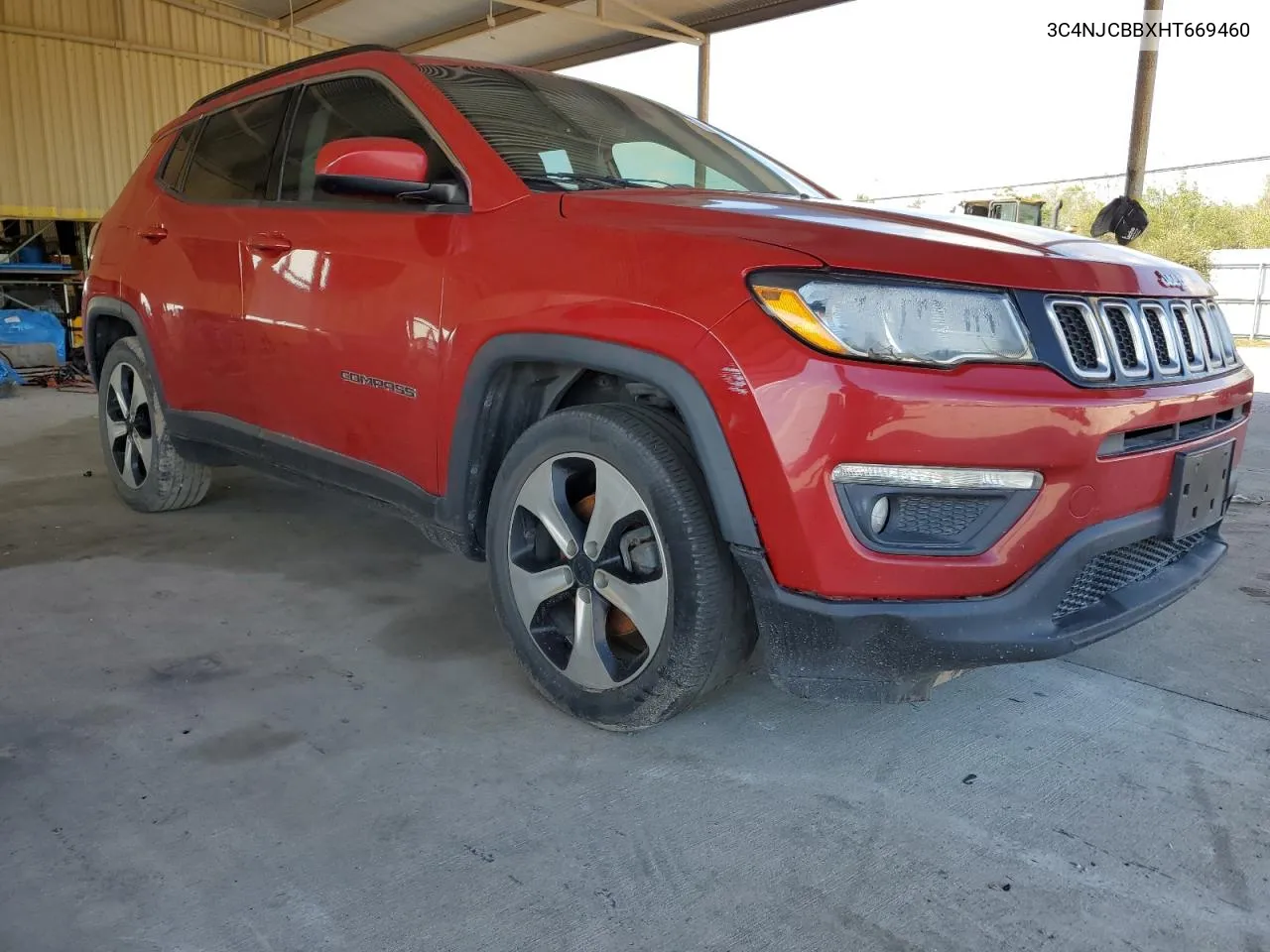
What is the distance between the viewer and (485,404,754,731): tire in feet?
6.40

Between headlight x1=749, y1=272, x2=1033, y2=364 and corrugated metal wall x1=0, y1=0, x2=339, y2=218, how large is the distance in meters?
14.3

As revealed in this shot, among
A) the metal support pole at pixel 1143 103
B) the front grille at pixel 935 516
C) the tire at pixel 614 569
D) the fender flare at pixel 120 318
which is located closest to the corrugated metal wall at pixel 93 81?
the fender flare at pixel 120 318

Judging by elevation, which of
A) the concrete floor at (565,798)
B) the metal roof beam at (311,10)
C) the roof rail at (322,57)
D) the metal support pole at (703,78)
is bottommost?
the concrete floor at (565,798)

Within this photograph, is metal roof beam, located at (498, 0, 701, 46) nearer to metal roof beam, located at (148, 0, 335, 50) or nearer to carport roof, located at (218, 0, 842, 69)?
carport roof, located at (218, 0, 842, 69)

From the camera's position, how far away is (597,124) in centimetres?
279

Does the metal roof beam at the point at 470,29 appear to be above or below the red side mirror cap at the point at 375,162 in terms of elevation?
→ above

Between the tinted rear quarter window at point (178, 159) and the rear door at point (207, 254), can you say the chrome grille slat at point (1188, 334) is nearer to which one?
the rear door at point (207, 254)

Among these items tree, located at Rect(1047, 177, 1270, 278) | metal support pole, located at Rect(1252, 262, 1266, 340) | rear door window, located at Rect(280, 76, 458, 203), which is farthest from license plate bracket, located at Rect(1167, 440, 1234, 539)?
tree, located at Rect(1047, 177, 1270, 278)

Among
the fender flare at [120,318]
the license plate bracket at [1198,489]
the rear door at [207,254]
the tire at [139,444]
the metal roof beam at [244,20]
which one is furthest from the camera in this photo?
the metal roof beam at [244,20]

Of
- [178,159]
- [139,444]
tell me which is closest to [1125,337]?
[178,159]

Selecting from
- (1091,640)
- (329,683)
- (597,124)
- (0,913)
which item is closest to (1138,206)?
(597,124)

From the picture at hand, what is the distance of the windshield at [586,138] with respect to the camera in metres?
2.50

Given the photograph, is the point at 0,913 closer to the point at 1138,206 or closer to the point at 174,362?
the point at 174,362

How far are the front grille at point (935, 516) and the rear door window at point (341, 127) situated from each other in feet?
4.86
